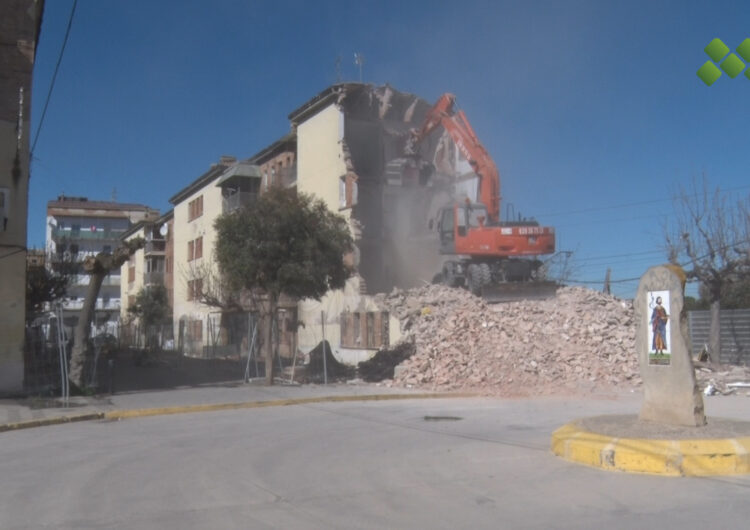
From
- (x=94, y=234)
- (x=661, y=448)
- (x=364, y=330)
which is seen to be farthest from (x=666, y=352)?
(x=94, y=234)

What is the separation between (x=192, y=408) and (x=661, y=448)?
1155 cm

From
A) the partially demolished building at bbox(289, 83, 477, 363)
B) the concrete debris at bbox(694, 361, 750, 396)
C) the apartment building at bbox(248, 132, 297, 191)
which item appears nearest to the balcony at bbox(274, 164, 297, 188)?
the apartment building at bbox(248, 132, 297, 191)

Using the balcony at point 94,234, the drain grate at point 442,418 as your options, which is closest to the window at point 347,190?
the drain grate at point 442,418

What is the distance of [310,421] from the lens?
51.0 feet

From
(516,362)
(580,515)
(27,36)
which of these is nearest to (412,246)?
(516,362)

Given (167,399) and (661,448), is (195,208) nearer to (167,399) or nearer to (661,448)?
(167,399)

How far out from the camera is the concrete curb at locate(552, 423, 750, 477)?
9.12 metres

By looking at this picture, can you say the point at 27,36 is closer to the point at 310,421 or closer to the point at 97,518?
the point at 310,421

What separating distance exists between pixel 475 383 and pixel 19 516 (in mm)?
16706

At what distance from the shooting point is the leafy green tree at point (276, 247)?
22125 millimetres

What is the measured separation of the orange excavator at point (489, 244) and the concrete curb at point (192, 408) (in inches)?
273

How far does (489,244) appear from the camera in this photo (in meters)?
26.8

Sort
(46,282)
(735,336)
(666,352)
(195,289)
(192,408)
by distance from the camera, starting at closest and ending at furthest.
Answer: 1. (666,352)
2. (192,408)
3. (735,336)
4. (46,282)
5. (195,289)

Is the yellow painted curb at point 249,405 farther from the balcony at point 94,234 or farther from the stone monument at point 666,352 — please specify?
the balcony at point 94,234
